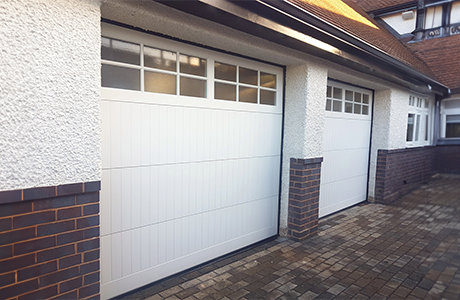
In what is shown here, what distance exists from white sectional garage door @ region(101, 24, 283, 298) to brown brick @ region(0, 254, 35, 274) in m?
0.80

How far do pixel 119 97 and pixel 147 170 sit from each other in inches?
31.1

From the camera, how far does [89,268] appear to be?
2.38 metres

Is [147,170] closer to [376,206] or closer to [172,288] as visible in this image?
[172,288]

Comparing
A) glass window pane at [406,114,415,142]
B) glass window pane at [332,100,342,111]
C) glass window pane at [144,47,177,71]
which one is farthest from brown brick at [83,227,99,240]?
glass window pane at [406,114,415,142]

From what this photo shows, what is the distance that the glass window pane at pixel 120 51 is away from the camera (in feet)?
9.16

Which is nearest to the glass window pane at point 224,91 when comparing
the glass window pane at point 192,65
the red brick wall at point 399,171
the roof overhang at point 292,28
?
the glass window pane at point 192,65

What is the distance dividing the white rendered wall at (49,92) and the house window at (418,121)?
328 inches

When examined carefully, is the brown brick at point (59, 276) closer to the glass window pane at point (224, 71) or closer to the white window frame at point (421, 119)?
the glass window pane at point (224, 71)

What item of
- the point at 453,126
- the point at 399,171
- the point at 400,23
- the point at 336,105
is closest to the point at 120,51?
the point at 336,105

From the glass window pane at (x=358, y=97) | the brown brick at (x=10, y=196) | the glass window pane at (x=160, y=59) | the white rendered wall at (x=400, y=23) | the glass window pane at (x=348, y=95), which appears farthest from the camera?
the white rendered wall at (x=400, y=23)

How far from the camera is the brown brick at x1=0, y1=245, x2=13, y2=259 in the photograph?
1.95 m

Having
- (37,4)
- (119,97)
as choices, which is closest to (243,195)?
(119,97)

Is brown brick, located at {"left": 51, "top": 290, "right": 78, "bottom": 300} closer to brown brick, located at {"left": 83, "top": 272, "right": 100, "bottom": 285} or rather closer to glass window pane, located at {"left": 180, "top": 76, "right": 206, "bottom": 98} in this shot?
brown brick, located at {"left": 83, "top": 272, "right": 100, "bottom": 285}

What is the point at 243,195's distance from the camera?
166 inches
